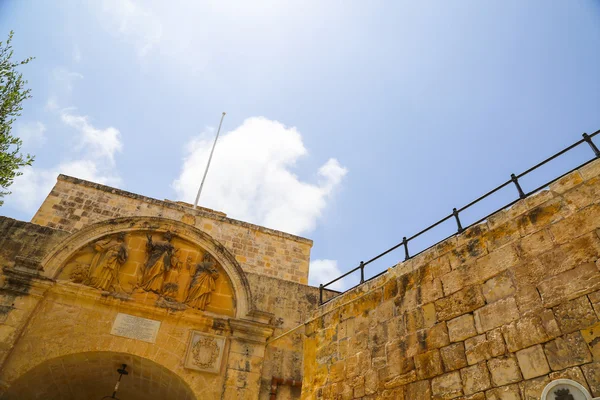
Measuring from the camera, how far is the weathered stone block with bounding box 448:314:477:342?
3.71 m

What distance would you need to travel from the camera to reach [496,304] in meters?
3.59

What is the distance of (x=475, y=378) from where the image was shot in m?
3.50

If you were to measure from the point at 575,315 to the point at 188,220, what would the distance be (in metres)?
10.3

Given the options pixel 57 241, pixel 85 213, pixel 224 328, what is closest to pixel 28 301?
pixel 57 241

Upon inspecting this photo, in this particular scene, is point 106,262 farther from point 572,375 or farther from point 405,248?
point 572,375

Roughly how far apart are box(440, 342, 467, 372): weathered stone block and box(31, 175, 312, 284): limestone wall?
316 inches

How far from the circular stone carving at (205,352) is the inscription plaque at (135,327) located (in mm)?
789

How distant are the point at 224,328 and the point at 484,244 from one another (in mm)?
5094

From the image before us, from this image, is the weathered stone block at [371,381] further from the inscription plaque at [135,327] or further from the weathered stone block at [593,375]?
the inscription plaque at [135,327]

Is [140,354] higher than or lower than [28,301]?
lower

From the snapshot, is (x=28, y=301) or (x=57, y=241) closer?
(x=28, y=301)

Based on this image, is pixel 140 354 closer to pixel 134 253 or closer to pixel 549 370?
pixel 134 253

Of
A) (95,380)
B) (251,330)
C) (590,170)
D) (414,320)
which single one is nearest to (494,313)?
(414,320)

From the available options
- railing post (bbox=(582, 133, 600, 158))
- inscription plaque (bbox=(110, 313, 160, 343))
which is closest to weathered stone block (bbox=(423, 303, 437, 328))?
railing post (bbox=(582, 133, 600, 158))
